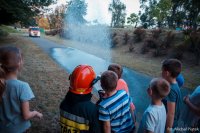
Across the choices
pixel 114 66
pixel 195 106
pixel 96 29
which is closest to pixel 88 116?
pixel 114 66

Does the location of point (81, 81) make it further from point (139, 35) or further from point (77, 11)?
point (77, 11)

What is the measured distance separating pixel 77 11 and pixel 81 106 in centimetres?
5676

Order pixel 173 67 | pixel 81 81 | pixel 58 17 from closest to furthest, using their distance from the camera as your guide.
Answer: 1. pixel 81 81
2. pixel 173 67
3. pixel 58 17

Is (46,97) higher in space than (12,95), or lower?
lower

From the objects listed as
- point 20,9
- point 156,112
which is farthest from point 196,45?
point 20,9

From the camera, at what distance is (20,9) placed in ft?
62.9

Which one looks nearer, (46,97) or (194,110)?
(194,110)

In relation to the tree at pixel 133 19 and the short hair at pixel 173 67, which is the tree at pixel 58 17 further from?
the short hair at pixel 173 67

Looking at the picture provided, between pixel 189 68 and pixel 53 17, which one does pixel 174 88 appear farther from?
pixel 53 17

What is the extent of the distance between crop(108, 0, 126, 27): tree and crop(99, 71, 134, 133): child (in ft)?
179

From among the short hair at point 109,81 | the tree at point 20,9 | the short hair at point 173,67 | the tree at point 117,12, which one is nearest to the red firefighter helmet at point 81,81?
the short hair at point 109,81

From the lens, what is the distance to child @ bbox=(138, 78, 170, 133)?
247cm

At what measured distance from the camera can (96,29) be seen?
36.4 metres

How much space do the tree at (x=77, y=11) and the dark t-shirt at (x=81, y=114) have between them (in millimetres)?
47563
